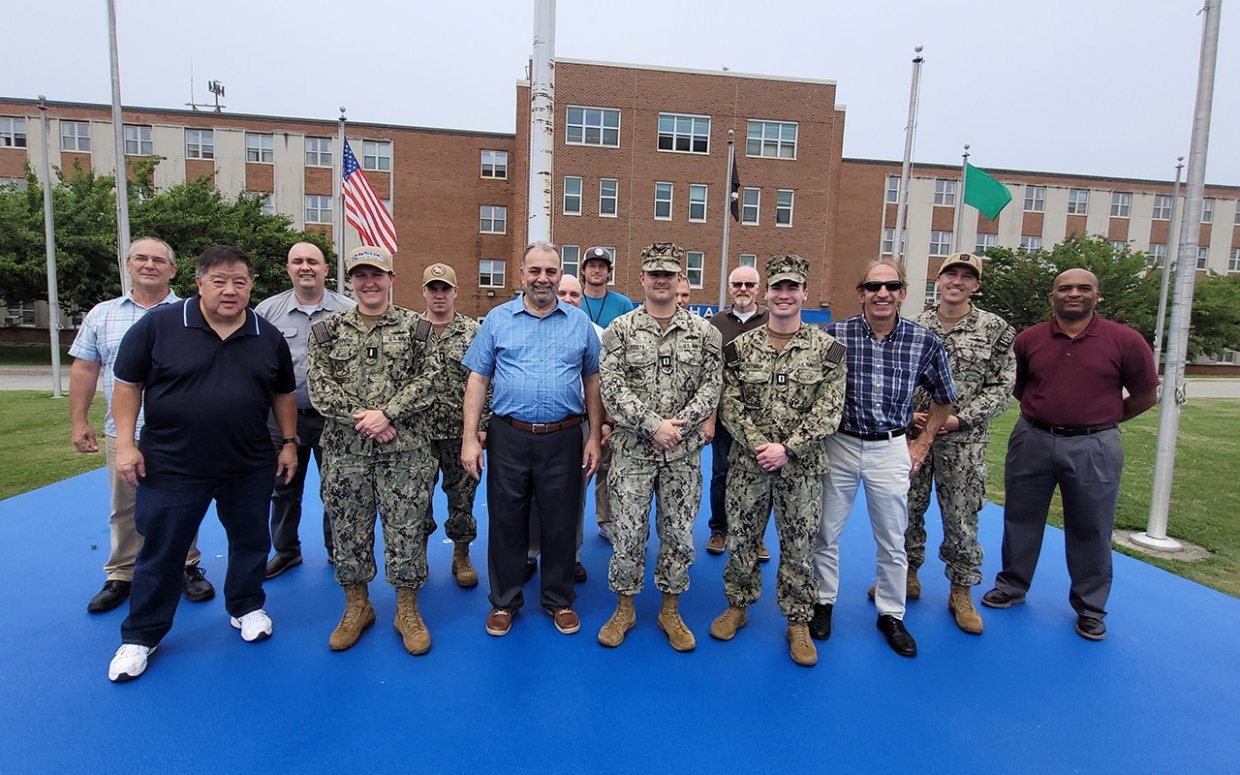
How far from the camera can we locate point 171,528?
2.86 metres

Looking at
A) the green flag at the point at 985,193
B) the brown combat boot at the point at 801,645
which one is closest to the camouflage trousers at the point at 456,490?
the brown combat boot at the point at 801,645

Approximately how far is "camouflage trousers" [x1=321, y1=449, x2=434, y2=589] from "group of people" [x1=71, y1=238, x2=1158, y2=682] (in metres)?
0.01

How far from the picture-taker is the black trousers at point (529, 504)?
328cm

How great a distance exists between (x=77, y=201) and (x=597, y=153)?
1821 centimetres

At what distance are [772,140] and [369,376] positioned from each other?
2774 centimetres

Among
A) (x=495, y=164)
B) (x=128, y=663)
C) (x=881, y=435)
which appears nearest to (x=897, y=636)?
(x=881, y=435)

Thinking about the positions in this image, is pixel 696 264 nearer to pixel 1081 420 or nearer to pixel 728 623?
pixel 1081 420

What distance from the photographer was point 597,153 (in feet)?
86.7

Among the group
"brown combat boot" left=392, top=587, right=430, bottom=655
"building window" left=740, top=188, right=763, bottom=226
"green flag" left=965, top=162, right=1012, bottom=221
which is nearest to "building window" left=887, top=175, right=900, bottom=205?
"building window" left=740, top=188, right=763, bottom=226

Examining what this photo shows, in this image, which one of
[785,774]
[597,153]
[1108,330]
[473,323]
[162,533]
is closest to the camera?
[785,774]

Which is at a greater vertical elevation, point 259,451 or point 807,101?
point 807,101

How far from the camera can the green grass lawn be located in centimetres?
478

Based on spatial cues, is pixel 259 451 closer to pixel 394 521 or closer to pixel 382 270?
pixel 394 521

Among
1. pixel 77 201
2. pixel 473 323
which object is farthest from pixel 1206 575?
pixel 77 201
